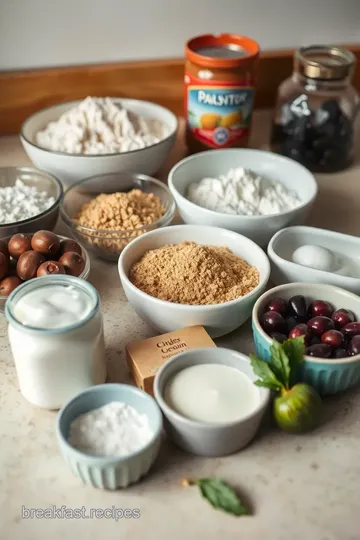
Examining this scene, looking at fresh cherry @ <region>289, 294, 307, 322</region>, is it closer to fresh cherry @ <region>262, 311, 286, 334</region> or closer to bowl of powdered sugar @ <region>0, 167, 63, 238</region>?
fresh cherry @ <region>262, 311, 286, 334</region>

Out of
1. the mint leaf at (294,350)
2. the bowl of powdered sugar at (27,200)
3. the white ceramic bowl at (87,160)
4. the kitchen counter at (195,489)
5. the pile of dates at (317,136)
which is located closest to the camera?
the kitchen counter at (195,489)

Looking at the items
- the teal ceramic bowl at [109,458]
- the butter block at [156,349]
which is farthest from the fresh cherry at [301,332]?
the teal ceramic bowl at [109,458]

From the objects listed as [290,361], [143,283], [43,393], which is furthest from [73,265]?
[290,361]

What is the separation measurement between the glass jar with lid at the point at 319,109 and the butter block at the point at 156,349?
552mm

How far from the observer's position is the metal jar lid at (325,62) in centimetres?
123

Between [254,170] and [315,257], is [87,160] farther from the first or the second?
[315,257]

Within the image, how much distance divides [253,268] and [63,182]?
42 centimetres

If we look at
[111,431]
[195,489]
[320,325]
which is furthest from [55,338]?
[320,325]

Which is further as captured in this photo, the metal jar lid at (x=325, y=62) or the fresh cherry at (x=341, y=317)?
the metal jar lid at (x=325, y=62)

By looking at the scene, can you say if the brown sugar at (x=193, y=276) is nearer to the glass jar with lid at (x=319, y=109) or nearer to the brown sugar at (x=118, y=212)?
the brown sugar at (x=118, y=212)

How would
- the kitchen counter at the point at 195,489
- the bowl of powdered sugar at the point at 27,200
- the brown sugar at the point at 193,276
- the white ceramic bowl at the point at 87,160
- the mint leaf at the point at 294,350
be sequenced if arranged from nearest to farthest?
the kitchen counter at the point at 195,489 < the mint leaf at the point at 294,350 < the brown sugar at the point at 193,276 < the bowl of powdered sugar at the point at 27,200 < the white ceramic bowl at the point at 87,160

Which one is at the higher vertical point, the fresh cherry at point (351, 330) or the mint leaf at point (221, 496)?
the fresh cherry at point (351, 330)

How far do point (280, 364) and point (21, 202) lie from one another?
520 millimetres

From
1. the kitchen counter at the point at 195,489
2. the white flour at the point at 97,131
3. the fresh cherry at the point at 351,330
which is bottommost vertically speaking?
the kitchen counter at the point at 195,489
